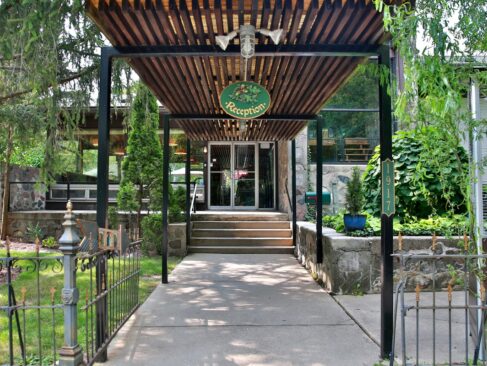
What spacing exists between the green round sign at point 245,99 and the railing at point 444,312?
2.34 metres

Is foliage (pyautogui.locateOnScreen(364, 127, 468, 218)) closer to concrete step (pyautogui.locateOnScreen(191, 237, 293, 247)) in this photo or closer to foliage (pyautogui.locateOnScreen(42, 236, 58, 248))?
concrete step (pyautogui.locateOnScreen(191, 237, 293, 247))

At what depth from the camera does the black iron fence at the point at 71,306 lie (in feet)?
9.57

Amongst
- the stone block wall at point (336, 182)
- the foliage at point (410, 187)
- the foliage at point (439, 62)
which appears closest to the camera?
the foliage at point (439, 62)

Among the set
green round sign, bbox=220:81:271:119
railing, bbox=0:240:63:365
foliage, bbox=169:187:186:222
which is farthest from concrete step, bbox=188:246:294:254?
green round sign, bbox=220:81:271:119

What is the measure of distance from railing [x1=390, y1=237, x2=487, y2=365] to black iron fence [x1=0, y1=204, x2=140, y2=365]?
2.34m

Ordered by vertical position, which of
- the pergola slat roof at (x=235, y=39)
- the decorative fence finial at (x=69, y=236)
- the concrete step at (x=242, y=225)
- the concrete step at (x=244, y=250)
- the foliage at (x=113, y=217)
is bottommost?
the concrete step at (x=244, y=250)

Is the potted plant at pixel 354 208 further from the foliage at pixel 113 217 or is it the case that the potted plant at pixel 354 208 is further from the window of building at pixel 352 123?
the foliage at pixel 113 217

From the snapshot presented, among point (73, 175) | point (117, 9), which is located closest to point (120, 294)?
point (117, 9)

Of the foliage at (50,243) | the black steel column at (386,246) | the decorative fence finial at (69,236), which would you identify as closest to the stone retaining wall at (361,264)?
the black steel column at (386,246)

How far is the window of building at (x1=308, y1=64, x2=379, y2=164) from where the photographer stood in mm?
11281

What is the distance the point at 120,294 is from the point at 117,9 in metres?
2.74

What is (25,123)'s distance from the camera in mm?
7320

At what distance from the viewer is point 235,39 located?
4.25 m

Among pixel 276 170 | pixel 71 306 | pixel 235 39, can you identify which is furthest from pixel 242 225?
pixel 71 306
